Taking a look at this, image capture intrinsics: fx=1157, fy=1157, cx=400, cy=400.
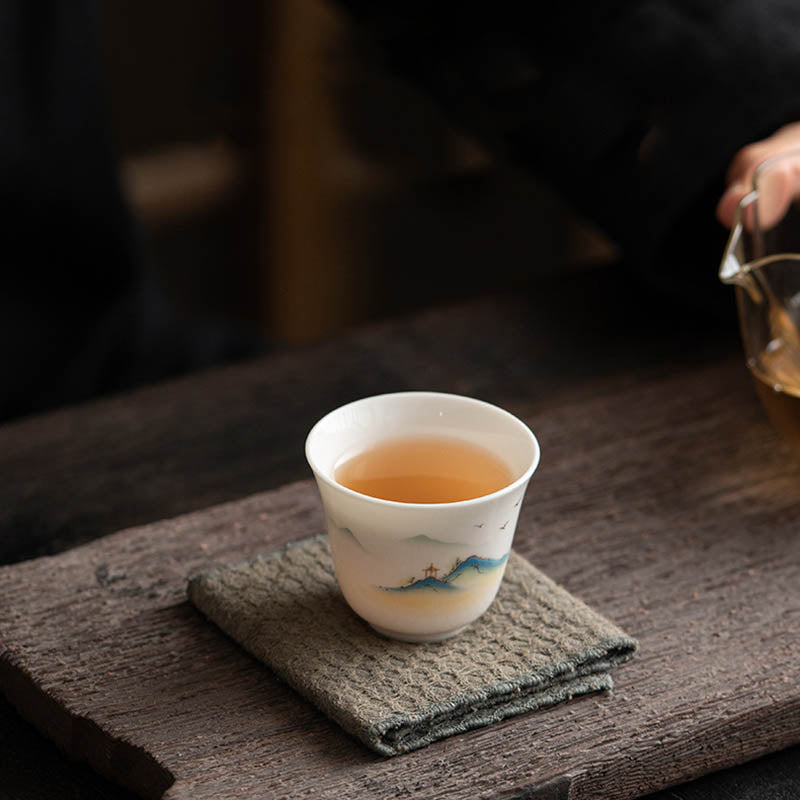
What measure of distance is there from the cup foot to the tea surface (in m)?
0.05

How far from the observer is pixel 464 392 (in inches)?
27.3

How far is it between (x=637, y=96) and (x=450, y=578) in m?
0.48

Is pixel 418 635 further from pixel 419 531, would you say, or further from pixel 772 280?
pixel 772 280

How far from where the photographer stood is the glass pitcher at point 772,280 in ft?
1.89

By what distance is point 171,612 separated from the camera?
1.56ft

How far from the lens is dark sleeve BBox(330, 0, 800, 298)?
74 cm

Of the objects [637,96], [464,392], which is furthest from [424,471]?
[637,96]

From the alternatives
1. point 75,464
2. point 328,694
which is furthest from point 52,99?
point 328,694

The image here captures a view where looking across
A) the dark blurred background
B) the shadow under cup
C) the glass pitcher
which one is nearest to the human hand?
the glass pitcher

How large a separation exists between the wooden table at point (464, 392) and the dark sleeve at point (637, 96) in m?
0.07

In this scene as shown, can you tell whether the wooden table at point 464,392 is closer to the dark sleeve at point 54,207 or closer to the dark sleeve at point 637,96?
the dark sleeve at point 637,96

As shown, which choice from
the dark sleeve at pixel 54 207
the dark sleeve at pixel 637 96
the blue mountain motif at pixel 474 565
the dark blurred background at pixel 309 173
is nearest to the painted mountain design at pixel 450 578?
the blue mountain motif at pixel 474 565

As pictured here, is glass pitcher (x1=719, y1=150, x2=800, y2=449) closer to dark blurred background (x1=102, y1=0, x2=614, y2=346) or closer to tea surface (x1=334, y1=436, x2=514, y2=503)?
tea surface (x1=334, y1=436, x2=514, y2=503)

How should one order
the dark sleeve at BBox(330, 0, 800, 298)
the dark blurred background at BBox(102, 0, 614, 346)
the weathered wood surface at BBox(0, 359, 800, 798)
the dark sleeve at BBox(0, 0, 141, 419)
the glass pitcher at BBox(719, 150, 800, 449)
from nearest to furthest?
the weathered wood surface at BBox(0, 359, 800, 798)
the glass pitcher at BBox(719, 150, 800, 449)
the dark sleeve at BBox(330, 0, 800, 298)
the dark sleeve at BBox(0, 0, 141, 419)
the dark blurred background at BBox(102, 0, 614, 346)
